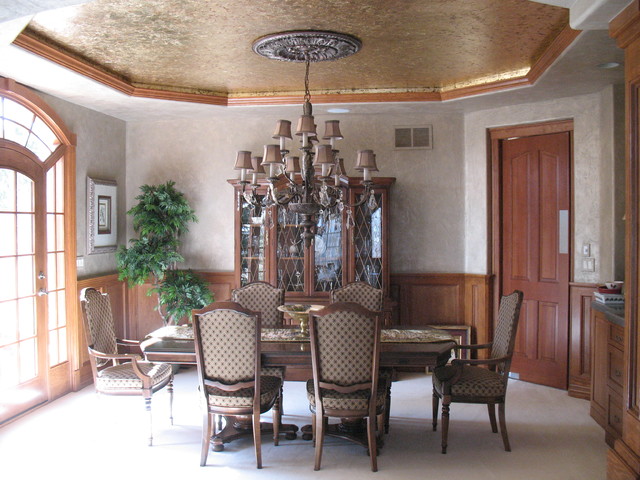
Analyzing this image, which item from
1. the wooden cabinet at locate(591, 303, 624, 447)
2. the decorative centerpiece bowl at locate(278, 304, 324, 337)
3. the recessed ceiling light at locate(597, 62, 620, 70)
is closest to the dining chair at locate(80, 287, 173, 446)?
the decorative centerpiece bowl at locate(278, 304, 324, 337)

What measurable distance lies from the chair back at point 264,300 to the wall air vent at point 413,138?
2312 millimetres

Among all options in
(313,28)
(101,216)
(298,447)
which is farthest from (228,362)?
(101,216)

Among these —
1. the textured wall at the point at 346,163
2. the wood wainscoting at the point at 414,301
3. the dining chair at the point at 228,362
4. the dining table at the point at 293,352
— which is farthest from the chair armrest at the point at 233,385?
the textured wall at the point at 346,163

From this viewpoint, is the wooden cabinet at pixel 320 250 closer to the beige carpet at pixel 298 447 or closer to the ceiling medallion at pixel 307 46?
the beige carpet at pixel 298 447

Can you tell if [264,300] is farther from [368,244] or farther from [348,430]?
[368,244]

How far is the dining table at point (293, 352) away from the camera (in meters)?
3.71

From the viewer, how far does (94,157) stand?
5.83 m

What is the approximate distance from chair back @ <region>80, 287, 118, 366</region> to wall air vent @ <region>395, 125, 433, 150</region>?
3390mm

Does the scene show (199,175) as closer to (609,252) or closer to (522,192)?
(522,192)

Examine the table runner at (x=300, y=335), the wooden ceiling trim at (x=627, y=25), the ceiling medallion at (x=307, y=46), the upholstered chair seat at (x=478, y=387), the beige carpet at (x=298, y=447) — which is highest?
the ceiling medallion at (x=307, y=46)

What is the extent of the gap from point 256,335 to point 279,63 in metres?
2.36

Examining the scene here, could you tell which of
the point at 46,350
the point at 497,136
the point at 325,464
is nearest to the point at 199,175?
the point at 46,350

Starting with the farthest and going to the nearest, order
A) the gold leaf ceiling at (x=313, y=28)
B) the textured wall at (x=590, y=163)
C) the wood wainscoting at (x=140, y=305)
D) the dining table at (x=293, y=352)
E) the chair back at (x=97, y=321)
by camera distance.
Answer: the wood wainscoting at (x=140, y=305) → the textured wall at (x=590, y=163) → the chair back at (x=97, y=321) → the dining table at (x=293, y=352) → the gold leaf ceiling at (x=313, y=28)

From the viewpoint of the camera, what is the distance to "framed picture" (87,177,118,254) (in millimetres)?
5672
